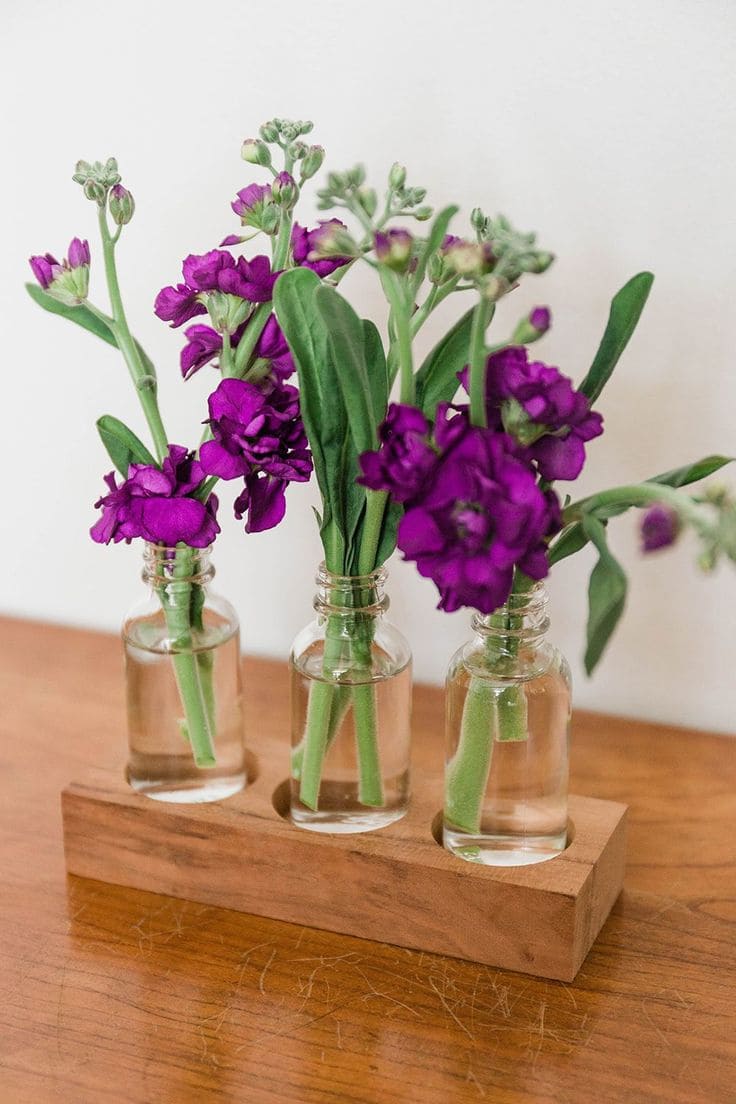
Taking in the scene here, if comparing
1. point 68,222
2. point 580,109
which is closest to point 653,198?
→ point 580,109

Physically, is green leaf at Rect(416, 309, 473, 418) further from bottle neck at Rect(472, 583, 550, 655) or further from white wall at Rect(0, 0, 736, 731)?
white wall at Rect(0, 0, 736, 731)

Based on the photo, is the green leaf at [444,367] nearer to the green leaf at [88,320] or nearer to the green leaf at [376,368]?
the green leaf at [376,368]

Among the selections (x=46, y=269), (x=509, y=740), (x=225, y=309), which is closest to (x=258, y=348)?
(x=225, y=309)

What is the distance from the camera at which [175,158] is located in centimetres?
101

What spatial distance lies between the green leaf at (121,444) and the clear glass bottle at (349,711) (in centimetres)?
13

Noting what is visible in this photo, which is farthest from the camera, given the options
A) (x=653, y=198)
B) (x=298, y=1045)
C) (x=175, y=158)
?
(x=175, y=158)

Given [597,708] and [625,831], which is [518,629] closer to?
[625,831]

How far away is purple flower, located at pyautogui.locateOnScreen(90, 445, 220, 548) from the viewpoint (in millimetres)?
727

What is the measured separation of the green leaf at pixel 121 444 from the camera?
0.75 m

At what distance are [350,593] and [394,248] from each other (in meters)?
0.21

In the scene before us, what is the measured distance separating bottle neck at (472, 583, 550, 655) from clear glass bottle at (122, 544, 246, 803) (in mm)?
182

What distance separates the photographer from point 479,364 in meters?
0.59

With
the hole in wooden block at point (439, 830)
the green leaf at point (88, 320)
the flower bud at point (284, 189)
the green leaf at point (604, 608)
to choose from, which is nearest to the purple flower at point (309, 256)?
the flower bud at point (284, 189)

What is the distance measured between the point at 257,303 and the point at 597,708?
49 centimetres
